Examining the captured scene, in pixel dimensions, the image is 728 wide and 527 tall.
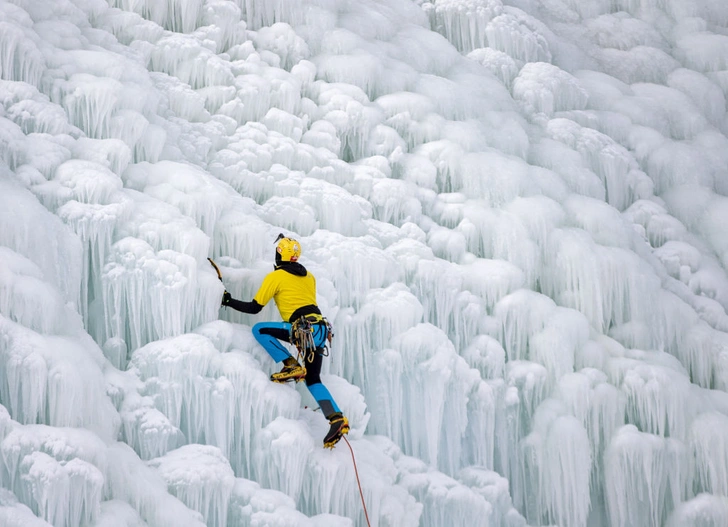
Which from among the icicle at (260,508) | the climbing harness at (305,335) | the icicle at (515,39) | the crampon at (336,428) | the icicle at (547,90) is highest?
the icicle at (515,39)

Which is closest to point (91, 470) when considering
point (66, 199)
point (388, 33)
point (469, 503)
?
point (66, 199)

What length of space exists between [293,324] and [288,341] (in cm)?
14

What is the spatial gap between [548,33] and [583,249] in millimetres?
3171

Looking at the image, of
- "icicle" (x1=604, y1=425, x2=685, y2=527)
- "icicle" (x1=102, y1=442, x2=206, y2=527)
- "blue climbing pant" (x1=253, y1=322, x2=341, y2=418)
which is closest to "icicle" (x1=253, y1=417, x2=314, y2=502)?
"blue climbing pant" (x1=253, y1=322, x2=341, y2=418)

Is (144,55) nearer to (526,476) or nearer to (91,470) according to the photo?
(91,470)

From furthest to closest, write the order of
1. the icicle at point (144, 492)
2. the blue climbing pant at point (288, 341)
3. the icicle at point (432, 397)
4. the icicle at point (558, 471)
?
the icicle at point (558, 471) → the icicle at point (432, 397) → the blue climbing pant at point (288, 341) → the icicle at point (144, 492)

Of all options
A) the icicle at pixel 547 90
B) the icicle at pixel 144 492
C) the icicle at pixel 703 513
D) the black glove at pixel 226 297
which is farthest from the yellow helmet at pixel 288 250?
the icicle at pixel 547 90

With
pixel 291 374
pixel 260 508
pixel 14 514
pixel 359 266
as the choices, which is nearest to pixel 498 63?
pixel 359 266

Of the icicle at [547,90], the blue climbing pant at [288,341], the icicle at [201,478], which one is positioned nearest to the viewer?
the icicle at [201,478]

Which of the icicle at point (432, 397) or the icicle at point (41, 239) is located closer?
the icicle at point (41, 239)

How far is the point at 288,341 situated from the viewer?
17.9 ft

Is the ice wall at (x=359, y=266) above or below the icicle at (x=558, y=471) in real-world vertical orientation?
above

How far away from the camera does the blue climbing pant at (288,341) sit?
5309mm

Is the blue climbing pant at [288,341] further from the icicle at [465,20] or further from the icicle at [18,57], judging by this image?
the icicle at [465,20]
